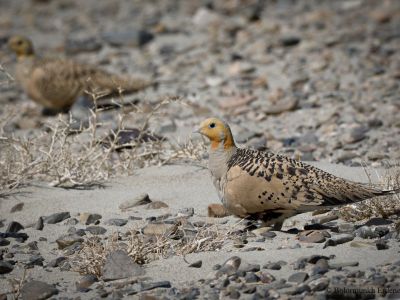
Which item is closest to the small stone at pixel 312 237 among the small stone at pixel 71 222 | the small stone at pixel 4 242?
the small stone at pixel 71 222

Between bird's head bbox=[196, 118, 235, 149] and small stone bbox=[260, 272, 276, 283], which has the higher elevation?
bird's head bbox=[196, 118, 235, 149]

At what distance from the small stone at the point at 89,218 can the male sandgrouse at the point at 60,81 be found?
3.31 m

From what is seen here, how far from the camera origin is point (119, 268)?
4.52m

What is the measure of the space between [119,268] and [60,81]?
4.95m

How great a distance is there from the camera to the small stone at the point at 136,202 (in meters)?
5.94

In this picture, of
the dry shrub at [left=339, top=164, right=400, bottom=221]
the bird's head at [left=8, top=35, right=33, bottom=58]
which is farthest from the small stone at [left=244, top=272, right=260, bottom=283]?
the bird's head at [left=8, top=35, right=33, bottom=58]

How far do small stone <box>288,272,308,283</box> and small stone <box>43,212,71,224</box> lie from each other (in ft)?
7.48

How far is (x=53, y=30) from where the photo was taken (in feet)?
48.4

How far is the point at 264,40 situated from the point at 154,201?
639 cm

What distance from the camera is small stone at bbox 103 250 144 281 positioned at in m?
4.50

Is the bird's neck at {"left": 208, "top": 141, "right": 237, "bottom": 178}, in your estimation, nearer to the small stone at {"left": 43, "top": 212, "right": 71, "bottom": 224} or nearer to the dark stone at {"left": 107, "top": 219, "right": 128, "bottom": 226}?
the dark stone at {"left": 107, "top": 219, "right": 128, "bottom": 226}

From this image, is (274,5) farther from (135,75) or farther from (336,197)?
(336,197)

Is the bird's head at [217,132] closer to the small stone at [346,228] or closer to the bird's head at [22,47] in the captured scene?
the small stone at [346,228]

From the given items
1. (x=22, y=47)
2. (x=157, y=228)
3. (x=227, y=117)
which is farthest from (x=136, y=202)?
(x=22, y=47)
